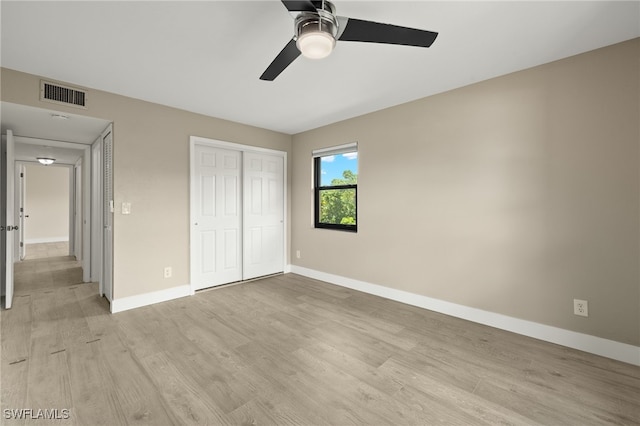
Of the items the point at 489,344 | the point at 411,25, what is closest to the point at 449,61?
the point at 411,25

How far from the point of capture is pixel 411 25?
6.37 ft

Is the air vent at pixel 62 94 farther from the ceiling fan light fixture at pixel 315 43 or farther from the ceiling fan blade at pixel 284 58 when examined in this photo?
the ceiling fan light fixture at pixel 315 43

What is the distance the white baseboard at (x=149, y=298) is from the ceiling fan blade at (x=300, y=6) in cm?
338

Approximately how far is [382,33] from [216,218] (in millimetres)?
3260

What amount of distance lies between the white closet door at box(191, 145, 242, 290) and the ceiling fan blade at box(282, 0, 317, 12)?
2.81 metres

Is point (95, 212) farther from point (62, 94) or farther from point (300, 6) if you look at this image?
point (300, 6)

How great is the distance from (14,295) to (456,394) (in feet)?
17.0

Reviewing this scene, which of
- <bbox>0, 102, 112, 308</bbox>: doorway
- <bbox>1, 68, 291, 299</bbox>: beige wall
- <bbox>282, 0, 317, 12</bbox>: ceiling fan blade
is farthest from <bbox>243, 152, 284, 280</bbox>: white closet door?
<bbox>282, 0, 317, 12</bbox>: ceiling fan blade

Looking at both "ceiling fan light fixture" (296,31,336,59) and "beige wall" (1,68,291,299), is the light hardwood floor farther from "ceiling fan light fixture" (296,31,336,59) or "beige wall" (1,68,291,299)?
"ceiling fan light fixture" (296,31,336,59)

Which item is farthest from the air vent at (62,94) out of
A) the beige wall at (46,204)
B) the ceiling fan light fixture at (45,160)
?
the beige wall at (46,204)

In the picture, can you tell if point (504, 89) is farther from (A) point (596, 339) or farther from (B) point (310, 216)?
(B) point (310, 216)

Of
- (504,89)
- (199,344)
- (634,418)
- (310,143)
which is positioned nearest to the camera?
(634,418)

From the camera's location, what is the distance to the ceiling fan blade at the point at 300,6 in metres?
1.44

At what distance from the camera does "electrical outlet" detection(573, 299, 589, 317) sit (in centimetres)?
229
